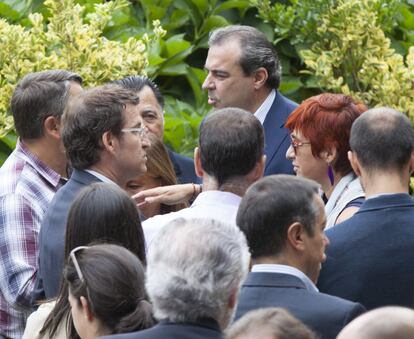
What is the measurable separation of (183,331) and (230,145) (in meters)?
1.65

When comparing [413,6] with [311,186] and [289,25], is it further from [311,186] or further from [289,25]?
[311,186]

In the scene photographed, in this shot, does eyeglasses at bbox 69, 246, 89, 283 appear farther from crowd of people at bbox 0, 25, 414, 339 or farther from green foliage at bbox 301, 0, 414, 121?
green foliage at bbox 301, 0, 414, 121

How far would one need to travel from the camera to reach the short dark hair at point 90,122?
6.10m

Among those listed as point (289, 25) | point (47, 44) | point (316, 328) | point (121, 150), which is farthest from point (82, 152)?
point (289, 25)

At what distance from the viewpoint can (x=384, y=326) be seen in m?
3.40

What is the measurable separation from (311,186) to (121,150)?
140cm

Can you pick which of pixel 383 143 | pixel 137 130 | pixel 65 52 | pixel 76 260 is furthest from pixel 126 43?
pixel 76 260

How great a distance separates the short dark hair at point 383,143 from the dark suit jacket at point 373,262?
243 millimetres

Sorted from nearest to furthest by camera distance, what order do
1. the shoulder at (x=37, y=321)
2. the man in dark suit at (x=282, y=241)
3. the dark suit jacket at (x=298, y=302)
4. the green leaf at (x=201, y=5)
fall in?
the dark suit jacket at (x=298, y=302), the man in dark suit at (x=282, y=241), the shoulder at (x=37, y=321), the green leaf at (x=201, y=5)

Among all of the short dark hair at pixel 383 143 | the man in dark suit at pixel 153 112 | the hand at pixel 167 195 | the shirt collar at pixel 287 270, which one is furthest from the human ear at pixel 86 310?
the man in dark suit at pixel 153 112

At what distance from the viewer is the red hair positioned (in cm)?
645

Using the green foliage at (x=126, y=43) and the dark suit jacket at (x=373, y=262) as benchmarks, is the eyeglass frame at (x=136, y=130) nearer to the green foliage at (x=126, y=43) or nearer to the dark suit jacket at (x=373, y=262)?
the dark suit jacket at (x=373, y=262)

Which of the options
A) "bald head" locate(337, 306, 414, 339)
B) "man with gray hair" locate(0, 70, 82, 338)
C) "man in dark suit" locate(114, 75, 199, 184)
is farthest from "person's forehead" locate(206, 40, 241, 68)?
"bald head" locate(337, 306, 414, 339)

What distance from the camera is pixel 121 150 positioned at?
619 cm
